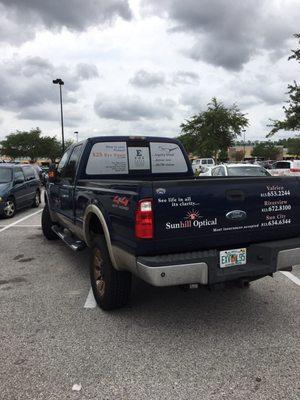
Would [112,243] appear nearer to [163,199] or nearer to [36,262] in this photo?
[163,199]

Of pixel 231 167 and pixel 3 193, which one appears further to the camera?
pixel 231 167

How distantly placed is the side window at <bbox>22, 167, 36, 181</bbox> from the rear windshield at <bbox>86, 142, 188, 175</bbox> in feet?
27.7

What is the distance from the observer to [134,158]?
5727 mm

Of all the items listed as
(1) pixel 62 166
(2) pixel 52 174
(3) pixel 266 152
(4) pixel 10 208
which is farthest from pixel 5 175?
(3) pixel 266 152

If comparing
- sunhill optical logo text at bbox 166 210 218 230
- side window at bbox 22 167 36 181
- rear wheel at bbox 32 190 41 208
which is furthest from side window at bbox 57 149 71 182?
rear wheel at bbox 32 190 41 208

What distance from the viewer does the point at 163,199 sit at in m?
3.37

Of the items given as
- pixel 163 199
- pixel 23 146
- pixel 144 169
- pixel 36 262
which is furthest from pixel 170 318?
pixel 23 146

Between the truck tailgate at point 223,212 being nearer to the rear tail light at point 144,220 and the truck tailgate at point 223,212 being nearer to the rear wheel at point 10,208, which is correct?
the rear tail light at point 144,220

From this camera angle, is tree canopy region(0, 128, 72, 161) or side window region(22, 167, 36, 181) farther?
tree canopy region(0, 128, 72, 161)

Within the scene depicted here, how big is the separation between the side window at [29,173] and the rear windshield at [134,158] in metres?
8.44

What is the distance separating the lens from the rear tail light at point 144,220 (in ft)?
11.0

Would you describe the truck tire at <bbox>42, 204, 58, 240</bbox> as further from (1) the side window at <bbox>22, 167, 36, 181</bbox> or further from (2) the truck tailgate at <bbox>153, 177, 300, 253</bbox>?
(1) the side window at <bbox>22, 167, 36, 181</bbox>

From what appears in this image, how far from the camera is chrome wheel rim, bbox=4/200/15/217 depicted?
1150 centimetres

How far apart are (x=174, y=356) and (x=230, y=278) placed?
0.85 metres
